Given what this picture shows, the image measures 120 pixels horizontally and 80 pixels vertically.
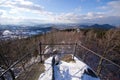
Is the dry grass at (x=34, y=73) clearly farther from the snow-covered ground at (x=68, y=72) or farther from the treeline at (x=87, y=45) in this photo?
the treeline at (x=87, y=45)

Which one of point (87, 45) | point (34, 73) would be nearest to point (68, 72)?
point (34, 73)

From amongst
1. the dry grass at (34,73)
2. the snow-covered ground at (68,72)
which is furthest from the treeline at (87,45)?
the snow-covered ground at (68,72)

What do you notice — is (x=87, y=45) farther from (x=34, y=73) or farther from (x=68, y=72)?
(x=34, y=73)

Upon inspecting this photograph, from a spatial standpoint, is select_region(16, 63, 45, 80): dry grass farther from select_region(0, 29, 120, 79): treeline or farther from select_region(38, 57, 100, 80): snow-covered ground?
select_region(0, 29, 120, 79): treeline

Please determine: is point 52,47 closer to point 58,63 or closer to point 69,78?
point 58,63

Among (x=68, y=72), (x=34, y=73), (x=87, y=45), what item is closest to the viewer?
(x=68, y=72)

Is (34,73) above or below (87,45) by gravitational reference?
above

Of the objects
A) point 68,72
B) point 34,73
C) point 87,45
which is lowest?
point 87,45

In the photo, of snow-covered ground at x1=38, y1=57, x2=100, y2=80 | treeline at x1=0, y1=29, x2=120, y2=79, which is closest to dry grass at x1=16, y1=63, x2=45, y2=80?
snow-covered ground at x1=38, y1=57, x2=100, y2=80

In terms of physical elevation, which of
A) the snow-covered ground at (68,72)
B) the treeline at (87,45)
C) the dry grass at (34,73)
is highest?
the snow-covered ground at (68,72)
